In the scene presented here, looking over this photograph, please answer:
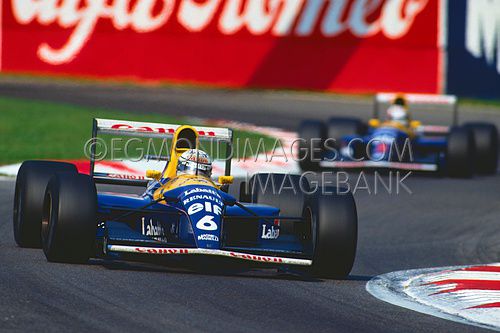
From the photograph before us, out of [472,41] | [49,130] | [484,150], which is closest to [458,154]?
[484,150]

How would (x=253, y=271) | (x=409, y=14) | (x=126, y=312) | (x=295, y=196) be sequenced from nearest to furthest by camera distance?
(x=126, y=312)
(x=253, y=271)
(x=295, y=196)
(x=409, y=14)

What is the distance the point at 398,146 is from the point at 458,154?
0.85 meters

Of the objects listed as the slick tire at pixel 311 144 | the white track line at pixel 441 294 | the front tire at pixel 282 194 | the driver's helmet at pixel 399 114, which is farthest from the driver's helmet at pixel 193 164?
the driver's helmet at pixel 399 114

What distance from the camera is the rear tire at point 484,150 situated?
18266 millimetres

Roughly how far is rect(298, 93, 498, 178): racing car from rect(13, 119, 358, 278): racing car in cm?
691

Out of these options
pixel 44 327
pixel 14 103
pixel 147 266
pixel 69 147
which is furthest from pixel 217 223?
pixel 14 103

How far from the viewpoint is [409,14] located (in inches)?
1077

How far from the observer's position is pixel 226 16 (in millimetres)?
28453

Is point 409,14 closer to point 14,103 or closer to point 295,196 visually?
point 14,103

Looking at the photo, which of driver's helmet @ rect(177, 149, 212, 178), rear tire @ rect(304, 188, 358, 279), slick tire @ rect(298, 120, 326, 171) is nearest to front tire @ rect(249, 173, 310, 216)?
driver's helmet @ rect(177, 149, 212, 178)

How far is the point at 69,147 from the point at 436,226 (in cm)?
747

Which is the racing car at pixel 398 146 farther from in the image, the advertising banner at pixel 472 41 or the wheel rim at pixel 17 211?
the advertising banner at pixel 472 41

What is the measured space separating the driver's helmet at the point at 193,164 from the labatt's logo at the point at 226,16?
18006 mm

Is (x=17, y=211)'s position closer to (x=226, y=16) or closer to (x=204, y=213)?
(x=204, y=213)
